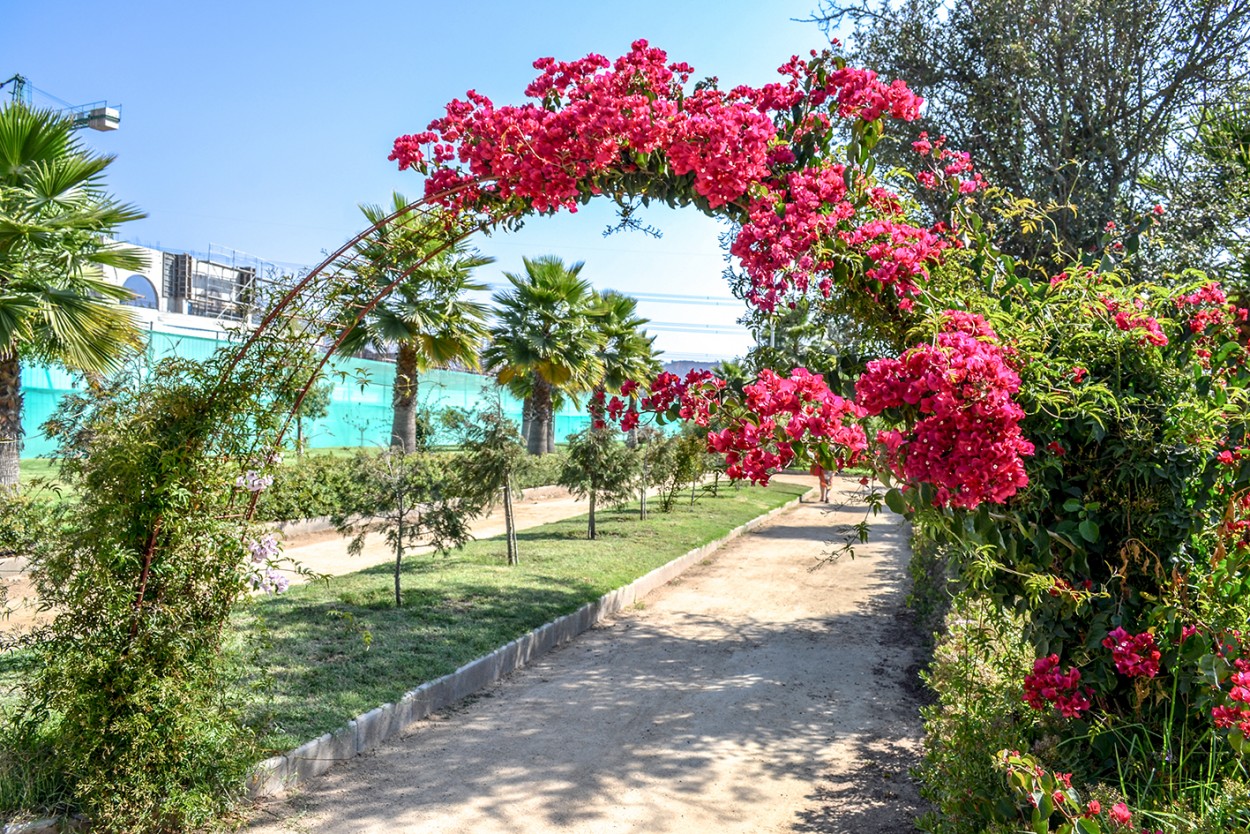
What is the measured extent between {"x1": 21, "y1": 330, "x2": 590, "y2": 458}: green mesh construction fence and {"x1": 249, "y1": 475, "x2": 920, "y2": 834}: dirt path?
2734 mm

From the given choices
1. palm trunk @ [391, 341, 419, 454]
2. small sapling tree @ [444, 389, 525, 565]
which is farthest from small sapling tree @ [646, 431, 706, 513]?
small sapling tree @ [444, 389, 525, 565]

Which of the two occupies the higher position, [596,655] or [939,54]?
[939,54]

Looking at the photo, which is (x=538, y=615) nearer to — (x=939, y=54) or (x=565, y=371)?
(x=939, y=54)

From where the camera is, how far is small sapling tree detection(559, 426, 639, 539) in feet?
45.6

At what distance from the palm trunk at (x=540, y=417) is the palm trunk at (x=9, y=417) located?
12547mm

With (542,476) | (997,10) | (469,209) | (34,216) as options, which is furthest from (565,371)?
(469,209)

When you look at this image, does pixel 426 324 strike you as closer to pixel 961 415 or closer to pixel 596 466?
pixel 596 466

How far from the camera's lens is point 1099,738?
3.59 meters

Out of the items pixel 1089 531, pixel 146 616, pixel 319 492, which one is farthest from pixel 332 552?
pixel 1089 531

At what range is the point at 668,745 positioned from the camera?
5785 millimetres

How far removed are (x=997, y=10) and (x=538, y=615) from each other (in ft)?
23.3

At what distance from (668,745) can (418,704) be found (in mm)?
1732

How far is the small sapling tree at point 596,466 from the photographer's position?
13.9 m

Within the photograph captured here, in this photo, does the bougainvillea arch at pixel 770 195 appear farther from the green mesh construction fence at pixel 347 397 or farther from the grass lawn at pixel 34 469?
the grass lawn at pixel 34 469
